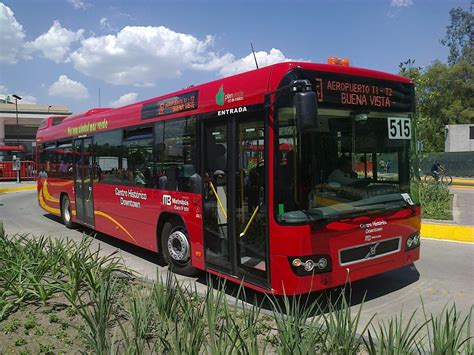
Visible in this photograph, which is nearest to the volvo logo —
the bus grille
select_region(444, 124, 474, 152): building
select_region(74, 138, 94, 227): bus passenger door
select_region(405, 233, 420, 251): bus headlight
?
the bus grille

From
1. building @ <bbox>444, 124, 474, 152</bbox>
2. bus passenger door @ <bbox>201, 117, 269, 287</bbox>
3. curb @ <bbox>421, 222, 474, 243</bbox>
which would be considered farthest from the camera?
building @ <bbox>444, 124, 474, 152</bbox>

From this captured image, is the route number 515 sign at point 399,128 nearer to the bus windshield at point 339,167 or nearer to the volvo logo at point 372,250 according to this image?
the bus windshield at point 339,167

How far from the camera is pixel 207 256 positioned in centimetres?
623

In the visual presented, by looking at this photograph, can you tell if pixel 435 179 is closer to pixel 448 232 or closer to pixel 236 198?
pixel 448 232

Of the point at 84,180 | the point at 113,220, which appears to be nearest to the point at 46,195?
the point at 84,180

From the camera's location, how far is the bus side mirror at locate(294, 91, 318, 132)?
14.3ft

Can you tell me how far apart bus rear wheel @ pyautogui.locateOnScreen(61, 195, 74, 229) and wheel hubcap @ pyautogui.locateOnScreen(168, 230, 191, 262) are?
6051 millimetres

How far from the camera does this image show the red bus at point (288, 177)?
193 inches

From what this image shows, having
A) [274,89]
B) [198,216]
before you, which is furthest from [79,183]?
[274,89]

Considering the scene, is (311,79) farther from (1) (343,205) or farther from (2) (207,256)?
Answer: (2) (207,256)

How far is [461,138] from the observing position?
1479 inches

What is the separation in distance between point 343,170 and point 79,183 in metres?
7.82

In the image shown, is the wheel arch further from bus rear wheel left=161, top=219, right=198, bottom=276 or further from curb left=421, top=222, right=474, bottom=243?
curb left=421, top=222, right=474, bottom=243

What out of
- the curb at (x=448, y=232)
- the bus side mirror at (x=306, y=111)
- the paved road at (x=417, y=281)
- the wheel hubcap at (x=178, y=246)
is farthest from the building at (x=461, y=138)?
the bus side mirror at (x=306, y=111)
